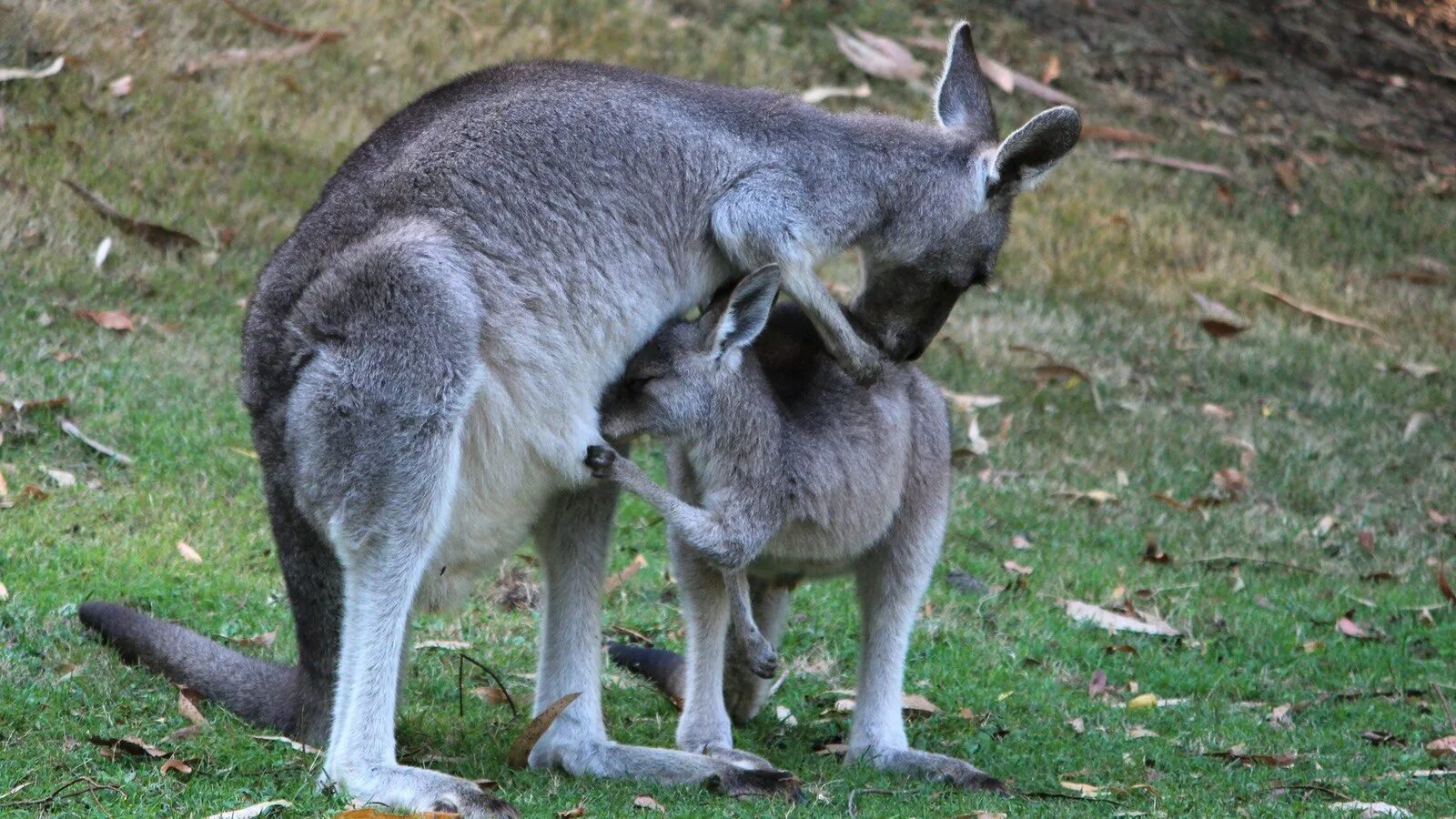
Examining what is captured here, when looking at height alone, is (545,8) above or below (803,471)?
above

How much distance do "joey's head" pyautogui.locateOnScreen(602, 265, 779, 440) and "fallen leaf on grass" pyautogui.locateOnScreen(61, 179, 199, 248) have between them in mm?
4706

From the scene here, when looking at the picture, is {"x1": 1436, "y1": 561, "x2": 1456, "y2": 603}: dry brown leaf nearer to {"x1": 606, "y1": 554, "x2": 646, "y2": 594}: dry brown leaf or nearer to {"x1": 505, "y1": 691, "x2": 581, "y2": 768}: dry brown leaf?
{"x1": 606, "y1": 554, "x2": 646, "y2": 594}: dry brown leaf

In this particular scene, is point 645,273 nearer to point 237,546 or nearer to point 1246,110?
point 237,546

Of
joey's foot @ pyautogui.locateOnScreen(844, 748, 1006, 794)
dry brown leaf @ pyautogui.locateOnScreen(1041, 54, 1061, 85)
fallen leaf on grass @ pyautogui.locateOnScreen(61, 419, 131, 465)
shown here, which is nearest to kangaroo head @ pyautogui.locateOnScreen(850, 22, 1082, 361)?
joey's foot @ pyautogui.locateOnScreen(844, 748, 1006, 794)

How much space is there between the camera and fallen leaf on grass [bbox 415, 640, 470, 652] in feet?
17.1

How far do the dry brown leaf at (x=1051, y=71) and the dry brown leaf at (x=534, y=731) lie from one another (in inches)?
324

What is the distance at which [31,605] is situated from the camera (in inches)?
193

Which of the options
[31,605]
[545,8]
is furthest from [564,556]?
[545,8]

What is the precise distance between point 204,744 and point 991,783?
198cm

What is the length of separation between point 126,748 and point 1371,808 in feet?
10.2

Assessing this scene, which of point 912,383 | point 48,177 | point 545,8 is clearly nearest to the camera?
point 912,383

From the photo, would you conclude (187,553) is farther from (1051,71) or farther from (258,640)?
(1051,71)

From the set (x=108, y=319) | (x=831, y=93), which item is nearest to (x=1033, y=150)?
(x=108, y=319)

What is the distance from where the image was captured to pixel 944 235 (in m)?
4.55
